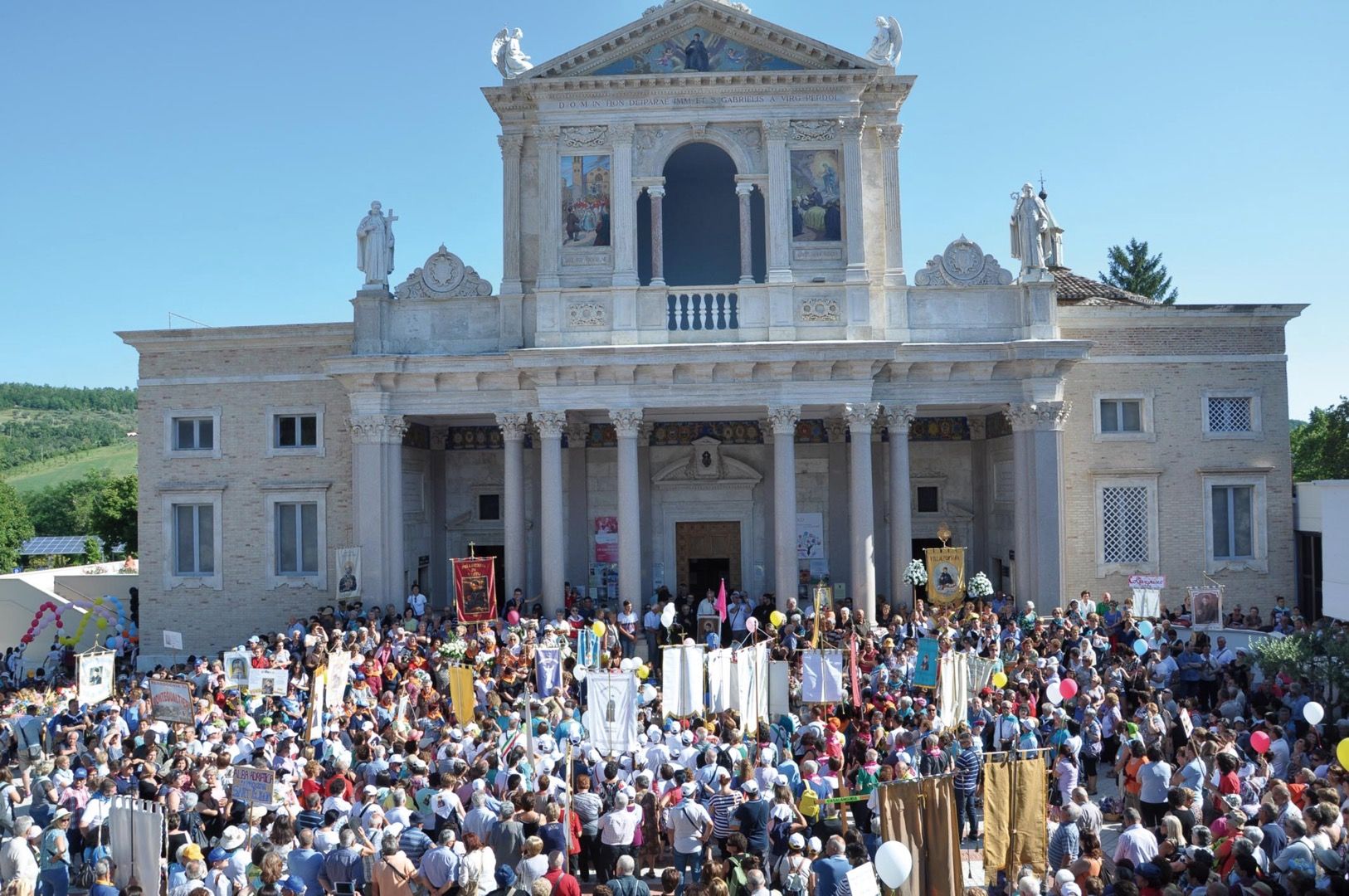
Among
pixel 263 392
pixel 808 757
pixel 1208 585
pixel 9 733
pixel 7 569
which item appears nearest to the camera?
pixel 808 757

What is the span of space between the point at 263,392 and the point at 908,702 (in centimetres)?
2108

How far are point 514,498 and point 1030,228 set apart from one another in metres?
14.8

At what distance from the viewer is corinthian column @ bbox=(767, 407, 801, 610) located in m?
26.8

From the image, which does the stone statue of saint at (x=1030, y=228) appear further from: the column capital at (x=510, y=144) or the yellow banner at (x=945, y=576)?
the column capital at (x=510, y=144)

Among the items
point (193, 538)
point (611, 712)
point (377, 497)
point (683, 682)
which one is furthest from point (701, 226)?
point (611, 712)

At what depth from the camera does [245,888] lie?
11633mm

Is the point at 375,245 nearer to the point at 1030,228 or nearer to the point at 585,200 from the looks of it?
the point at 585,200

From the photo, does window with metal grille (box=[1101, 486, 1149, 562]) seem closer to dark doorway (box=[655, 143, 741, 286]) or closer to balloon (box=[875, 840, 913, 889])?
dark doorway (box=[655, 143, 741, 286])

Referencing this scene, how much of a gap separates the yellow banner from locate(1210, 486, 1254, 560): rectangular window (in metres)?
8.56

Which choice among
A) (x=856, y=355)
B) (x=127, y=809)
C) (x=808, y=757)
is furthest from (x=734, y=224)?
(x=127, y=809)

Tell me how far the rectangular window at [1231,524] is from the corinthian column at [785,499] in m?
11.9

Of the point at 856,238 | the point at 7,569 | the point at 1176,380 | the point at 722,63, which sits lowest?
the point at 7,569

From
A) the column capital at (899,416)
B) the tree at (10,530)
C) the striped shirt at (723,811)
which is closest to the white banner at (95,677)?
the striped shirt at (723,811)

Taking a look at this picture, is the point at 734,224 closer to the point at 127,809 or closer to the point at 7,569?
the point at 127,809
